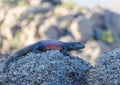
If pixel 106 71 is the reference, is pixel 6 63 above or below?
below

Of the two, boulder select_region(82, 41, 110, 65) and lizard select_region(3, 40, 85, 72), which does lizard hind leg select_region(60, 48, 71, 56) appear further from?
boulder select_region(82, 41, 110, 65)

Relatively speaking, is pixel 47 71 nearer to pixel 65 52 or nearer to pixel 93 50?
pixel 65 52

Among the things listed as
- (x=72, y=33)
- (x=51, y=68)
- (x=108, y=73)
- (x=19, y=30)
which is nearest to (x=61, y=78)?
(x=51, y=68)

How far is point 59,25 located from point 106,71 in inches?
1905

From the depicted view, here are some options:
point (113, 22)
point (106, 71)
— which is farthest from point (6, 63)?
point (113, 22)

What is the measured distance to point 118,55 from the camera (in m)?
7.33

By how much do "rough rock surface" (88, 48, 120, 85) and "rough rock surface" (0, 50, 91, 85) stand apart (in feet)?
0.91

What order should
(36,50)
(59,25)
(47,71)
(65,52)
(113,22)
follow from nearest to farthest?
1. (47,71)
2. (36,50)
3. (65,52)
4. (59,25)
5. (113,22)

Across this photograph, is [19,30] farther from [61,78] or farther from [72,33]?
[61,78]

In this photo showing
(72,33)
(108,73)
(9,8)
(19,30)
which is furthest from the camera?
(9,8)

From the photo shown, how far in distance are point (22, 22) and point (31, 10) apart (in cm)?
228

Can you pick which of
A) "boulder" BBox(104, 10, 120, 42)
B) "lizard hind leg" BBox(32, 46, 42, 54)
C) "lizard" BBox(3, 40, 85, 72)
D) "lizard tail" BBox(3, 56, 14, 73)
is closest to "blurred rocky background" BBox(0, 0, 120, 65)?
"boulder" BBox(104, 10, 120, 42)

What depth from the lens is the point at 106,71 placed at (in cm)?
684

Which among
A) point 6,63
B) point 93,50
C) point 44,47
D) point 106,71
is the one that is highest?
point 106,71
